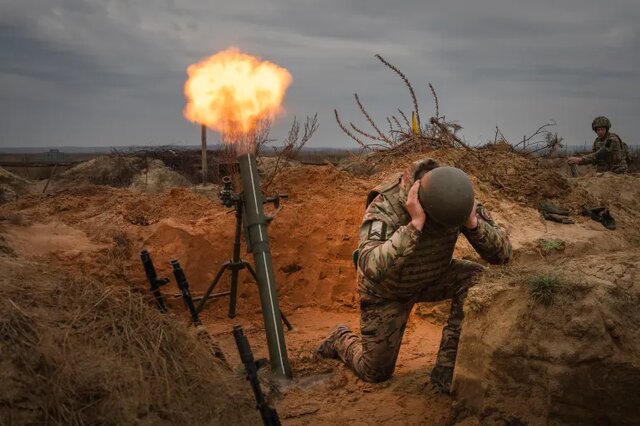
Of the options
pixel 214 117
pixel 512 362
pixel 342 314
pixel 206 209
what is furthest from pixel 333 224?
pixel 512 362

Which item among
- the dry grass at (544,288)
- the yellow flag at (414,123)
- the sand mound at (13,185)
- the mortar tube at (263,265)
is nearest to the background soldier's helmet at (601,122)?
the yellow flag at (414,123)

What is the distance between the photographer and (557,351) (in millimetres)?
3428

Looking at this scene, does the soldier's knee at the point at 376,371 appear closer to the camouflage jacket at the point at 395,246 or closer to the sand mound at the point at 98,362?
the camouflage jacket at the point at 395,246

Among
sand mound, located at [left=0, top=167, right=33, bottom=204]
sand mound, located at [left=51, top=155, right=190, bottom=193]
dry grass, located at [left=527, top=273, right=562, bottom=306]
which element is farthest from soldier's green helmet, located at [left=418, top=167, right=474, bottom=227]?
sand mound, located at [left=51, top=155, right=190, bottom=193]

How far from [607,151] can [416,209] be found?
984 centimetres

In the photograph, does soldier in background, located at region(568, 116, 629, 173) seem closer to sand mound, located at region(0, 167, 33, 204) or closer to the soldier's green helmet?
the soldier's green helmet

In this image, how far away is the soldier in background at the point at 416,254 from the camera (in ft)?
13.4

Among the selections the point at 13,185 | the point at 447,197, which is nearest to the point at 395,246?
the point at 447,197

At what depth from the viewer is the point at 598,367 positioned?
3.35 metres

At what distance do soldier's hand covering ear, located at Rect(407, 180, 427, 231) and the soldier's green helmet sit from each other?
0.09 ft

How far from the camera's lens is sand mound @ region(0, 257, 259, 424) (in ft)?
8.61

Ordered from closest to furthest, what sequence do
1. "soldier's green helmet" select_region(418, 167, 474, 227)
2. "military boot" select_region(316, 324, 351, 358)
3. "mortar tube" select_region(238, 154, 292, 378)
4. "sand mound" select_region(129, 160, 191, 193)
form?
"soldier's green helmet" select_region(418, 167, 474, 227), "mortar tube" select_region(238, 154, 292, 378), "military boot" select_region(316, 324, 351, 358), "sand mound" select_region(129, 160, 191, 193)

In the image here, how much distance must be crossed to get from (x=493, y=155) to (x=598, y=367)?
585cm

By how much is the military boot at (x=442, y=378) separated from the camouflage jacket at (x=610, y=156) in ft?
29.7
